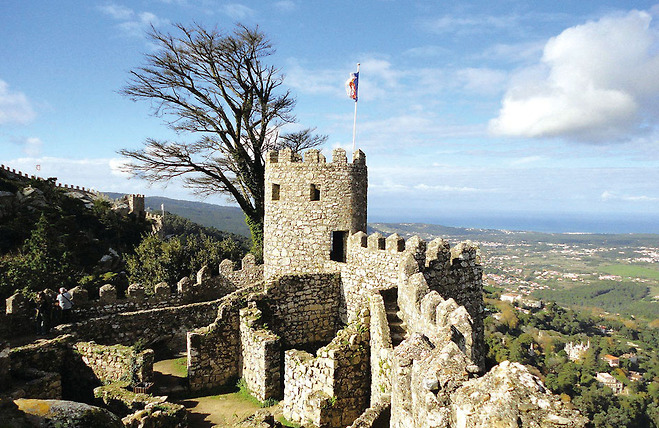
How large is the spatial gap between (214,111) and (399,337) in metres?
15.4

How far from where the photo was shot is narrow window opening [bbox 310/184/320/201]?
478 inches

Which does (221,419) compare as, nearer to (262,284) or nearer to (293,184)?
(262,284)

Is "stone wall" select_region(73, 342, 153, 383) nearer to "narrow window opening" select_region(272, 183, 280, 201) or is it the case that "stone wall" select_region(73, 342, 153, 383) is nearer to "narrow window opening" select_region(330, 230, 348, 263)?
"narrow window opening" select_region(272, 183, 280, 201)

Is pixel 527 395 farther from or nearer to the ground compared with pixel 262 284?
farther from the ground

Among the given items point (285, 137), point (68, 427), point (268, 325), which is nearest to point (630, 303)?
point (285, 137)

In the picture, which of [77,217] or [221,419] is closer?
[221,419]

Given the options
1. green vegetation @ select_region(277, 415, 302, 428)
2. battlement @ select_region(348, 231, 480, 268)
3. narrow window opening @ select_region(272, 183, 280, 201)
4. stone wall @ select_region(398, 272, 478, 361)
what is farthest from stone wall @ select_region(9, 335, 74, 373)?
stone wall @ select_region(398, 272, 478, 361)

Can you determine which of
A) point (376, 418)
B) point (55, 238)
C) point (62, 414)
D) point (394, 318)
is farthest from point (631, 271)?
point (62, 414)

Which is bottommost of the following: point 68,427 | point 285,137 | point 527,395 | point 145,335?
point 145,335

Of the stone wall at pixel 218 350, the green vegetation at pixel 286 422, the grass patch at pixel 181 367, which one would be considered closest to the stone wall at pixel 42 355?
the grass patch at pixel 181 367

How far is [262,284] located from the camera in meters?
12.0

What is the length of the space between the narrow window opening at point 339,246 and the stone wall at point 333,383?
3560mm

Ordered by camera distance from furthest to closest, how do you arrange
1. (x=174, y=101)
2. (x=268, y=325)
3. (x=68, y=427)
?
(x=174, y=101) → (x=268, y=325) → (x=68, y=427)

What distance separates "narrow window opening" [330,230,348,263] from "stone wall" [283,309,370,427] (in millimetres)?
3560
